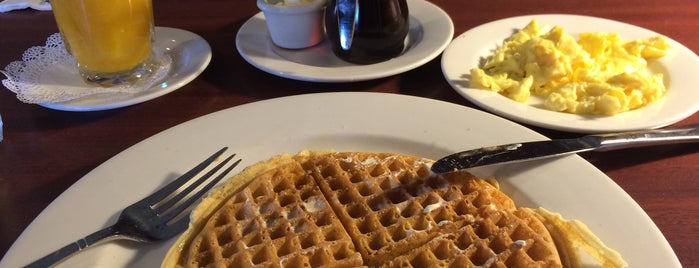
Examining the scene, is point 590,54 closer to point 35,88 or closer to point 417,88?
point 417,88

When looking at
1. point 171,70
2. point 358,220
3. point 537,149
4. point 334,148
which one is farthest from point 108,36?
point 537,149

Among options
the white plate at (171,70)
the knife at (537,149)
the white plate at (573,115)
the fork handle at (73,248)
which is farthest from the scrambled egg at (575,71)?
the fork handle at (73,248)

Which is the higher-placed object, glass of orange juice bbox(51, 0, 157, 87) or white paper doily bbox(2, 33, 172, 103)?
glass of orange juice bbox(51, 0, 157, 87)

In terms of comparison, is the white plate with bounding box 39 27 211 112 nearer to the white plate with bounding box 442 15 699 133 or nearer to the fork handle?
the fork handle

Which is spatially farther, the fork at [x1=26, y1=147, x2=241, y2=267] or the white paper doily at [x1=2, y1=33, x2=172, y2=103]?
the white paper doily at [x1=2, y1=33, x2=172, y2=103]

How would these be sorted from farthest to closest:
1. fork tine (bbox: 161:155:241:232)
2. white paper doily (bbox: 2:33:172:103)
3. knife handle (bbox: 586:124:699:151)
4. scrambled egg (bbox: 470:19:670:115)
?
1. white paper doily (bbox: 2:33:172:103)
2. scrambled egg (bbox: 470:19:670:115)
3. knife handle (bbox: 586:124:699:151)
4. fork tine (bbox: 161:155:241:232)

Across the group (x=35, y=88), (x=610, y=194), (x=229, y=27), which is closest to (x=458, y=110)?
(x=610, y=194)

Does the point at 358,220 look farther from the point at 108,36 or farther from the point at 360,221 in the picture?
the point at 108,36

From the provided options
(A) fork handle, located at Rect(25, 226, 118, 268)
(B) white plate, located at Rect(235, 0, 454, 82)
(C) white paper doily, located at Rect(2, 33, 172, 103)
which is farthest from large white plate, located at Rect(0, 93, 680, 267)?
(C) white paper doily, located at Rect(2, 33, 172, 103)
